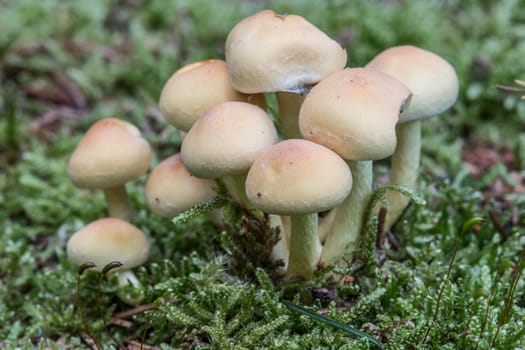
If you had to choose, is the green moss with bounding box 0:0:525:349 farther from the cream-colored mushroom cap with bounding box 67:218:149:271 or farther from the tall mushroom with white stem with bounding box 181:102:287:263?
the tall mushroom with white stem with bounding box 181:102:287:263

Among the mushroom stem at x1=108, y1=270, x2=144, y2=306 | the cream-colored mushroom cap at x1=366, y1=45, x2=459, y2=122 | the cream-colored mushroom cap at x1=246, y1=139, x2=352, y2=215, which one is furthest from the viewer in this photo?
the mushroom stem at x1=108, y1=270, x2=144, y2=306

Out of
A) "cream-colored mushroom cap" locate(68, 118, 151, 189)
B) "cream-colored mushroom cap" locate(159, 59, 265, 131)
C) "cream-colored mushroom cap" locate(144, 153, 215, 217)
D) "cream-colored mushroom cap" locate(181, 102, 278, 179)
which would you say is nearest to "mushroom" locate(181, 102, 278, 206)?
"cream-colored mushroom cap" locate(181, 102, 278, 179)

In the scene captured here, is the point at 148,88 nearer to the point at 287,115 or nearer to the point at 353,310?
the point at 287,115

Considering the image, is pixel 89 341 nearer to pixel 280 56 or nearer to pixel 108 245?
pixel 108 245

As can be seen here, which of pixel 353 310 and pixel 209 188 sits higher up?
pixel 209 188

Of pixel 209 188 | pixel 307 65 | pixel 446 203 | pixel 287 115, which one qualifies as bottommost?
pixel 446 203

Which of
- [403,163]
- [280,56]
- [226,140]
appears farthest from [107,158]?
[403,163]

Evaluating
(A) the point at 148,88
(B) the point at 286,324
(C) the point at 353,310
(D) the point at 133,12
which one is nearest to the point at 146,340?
(B) the point at 286,324
